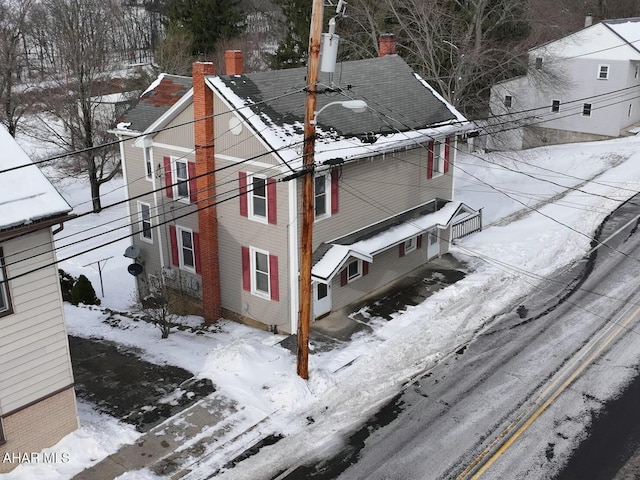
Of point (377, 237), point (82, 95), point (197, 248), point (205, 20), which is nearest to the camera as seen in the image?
point (377, 237)

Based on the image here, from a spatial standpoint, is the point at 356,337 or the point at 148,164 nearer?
the point at 356,337

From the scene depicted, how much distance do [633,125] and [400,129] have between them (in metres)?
33.1

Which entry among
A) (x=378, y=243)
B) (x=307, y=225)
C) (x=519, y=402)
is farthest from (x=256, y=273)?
(x=519, y=402)

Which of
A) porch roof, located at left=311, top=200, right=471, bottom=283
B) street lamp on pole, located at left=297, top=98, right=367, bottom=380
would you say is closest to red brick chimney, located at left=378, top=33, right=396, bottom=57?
porch roof, located at left=311, top=200, right=471, bottom=283

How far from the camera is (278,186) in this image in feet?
66.1

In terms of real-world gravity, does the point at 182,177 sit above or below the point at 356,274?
above

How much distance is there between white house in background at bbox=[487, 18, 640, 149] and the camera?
4644 centimetres

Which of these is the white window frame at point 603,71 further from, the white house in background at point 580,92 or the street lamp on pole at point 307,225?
the street lamp on pole at point 307,225

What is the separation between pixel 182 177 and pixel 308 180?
27.0 ft

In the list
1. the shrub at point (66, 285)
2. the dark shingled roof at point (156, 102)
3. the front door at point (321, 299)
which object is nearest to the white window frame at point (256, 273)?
the front door at point (321, 299)

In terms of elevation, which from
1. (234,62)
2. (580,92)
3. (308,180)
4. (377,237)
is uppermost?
(234,62)

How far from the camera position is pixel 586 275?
24.9 m

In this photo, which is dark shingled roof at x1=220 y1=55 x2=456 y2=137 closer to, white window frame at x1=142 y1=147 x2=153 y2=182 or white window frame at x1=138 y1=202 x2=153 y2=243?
white window frame at x1=142 y1=147 x2=153 y2=182

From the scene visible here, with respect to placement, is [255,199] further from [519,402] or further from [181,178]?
[519,402]
